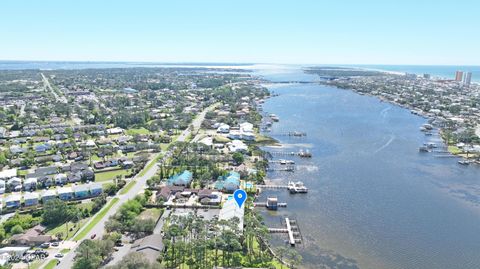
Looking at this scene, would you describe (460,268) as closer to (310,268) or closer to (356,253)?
(356,253)

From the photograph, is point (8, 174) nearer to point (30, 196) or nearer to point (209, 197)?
point (30, 196)

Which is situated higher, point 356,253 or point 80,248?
point 80,248

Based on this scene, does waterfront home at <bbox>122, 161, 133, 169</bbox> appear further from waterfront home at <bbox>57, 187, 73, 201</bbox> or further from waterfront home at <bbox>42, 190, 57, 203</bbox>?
waterfront home at <bbox>42, 190, 57, 203</bbox>

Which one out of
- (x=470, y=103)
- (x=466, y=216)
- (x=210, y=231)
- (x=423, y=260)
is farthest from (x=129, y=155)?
(x=470, y=103)

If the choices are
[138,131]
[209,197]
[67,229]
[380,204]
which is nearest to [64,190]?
[67,229]

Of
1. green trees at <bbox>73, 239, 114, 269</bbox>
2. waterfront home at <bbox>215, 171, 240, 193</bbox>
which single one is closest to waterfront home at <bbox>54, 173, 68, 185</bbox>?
green trees at <bbox>73, 239, 114, 269</bbox>

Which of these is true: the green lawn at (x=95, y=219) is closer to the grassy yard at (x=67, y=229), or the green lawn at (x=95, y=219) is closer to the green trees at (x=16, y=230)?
the grassy yard at (x=67, y=229)
